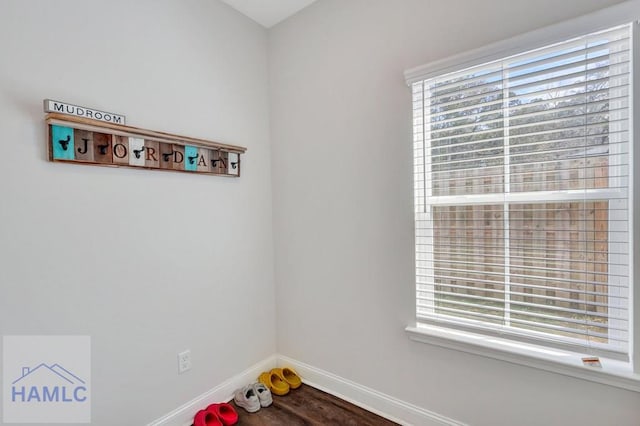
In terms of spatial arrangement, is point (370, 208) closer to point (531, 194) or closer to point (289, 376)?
point (531, 194)

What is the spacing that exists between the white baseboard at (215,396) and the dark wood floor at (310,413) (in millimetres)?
127

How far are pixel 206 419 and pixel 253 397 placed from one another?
277 millimetres

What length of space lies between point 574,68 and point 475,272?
96 cm

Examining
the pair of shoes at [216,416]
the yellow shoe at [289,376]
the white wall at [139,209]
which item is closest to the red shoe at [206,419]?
the pair of shoes at [216,416]

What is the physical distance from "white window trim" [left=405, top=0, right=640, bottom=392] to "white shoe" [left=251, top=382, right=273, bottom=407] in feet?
3.51

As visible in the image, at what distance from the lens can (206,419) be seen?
5.65 ft

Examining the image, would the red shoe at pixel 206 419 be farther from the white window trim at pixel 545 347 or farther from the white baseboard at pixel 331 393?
the white window trim at pixel 545 347

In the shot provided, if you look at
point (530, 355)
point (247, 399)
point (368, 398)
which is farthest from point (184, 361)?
point (530, 355)

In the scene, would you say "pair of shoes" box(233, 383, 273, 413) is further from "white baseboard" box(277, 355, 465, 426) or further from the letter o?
the letter o

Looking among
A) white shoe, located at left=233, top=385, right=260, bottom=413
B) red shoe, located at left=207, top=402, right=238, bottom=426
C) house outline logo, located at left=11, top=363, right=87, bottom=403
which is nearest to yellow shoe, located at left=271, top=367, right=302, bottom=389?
white shoe, located at left=233, top=385, right=260, bottom=413

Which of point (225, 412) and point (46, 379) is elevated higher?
point (46, 379)

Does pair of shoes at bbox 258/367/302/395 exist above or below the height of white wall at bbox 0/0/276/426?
below

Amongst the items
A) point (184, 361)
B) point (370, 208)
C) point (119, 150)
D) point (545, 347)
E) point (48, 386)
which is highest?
point (119, 150)

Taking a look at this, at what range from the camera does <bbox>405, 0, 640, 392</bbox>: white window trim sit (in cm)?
115
